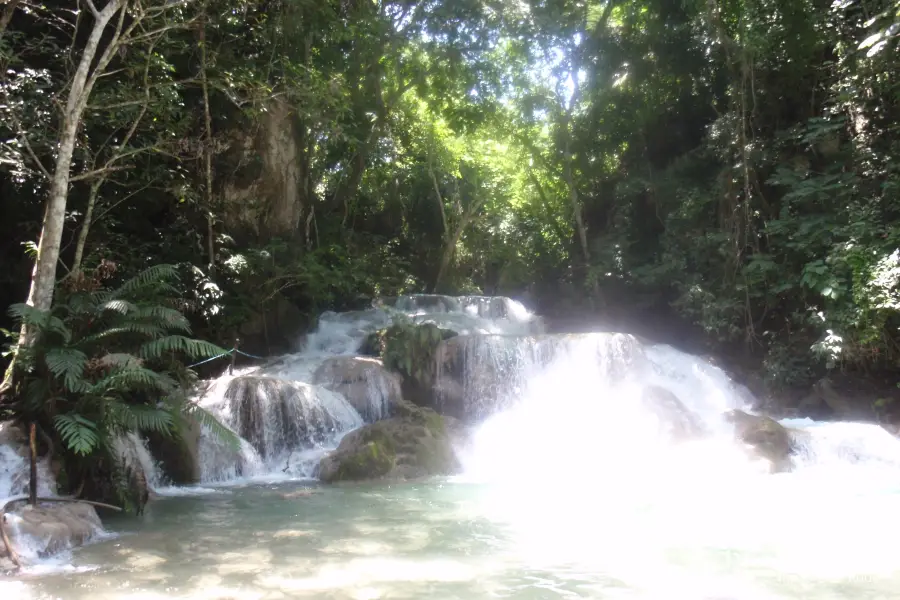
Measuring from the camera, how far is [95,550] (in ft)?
16.9

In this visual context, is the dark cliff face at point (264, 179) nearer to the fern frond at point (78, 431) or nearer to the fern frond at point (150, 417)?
the fern frond at point (150, 417)

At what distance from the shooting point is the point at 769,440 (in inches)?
367

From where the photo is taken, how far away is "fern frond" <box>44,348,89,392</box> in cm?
545

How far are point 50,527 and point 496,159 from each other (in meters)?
17.7

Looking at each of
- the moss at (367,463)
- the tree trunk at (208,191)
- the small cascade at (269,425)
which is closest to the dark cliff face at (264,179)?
the tree trunk at (208,191)

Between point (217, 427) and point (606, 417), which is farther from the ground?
point (217, 427)

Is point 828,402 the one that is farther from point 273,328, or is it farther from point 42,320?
point 42,320

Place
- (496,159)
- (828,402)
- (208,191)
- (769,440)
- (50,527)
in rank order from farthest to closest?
(496,159), (208,191), (828,402), (769,440), (50,527)

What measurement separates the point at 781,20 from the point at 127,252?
1335cm

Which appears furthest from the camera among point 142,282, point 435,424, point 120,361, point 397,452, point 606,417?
point 606,417

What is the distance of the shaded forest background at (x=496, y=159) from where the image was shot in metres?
9.70

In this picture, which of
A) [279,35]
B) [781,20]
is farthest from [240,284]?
[781,20]

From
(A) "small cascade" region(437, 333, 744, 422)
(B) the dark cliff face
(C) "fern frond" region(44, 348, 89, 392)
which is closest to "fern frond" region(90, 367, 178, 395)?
(C) "fern frond" region(44, 348, 89, 392)

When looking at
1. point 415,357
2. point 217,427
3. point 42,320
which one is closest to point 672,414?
point 415,357
